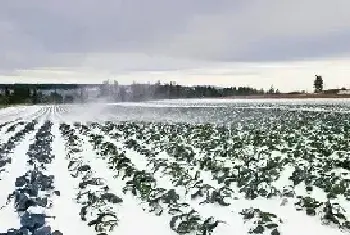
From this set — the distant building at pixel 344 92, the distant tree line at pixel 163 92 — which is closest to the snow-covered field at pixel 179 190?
the distant building at pixel 344 92

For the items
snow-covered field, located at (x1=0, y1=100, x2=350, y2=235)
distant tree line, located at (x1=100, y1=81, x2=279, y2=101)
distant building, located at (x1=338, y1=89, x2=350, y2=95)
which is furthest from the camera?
distant tree line, located at (x1=100, y1=81, x2=279, y2=101)

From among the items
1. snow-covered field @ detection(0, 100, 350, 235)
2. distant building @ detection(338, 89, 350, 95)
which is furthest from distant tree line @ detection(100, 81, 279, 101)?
snow-covered field @ detection(0, 100, 350, 235)

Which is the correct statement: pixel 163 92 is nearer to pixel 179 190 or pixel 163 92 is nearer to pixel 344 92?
pixel 344 92

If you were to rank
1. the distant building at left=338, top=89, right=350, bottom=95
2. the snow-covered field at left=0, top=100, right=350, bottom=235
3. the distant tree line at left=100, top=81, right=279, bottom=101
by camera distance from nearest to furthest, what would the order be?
the snow-covered field at left=0, top=100, right=350, bottom=235 → the distant building at left=338, top=89, right=350, bottom=95 → the distant tree line at left=100, top=81, right=279, bottom=101

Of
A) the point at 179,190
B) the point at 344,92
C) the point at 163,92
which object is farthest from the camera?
the point at 163,92

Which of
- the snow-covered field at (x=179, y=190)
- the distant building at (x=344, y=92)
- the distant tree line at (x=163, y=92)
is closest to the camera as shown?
the snow-covered field at (x=179, y=190)

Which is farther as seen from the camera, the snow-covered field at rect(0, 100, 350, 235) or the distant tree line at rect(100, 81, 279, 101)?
the distant tree line at rect(100, 81, 279, 101)

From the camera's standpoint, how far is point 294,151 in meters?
16.0

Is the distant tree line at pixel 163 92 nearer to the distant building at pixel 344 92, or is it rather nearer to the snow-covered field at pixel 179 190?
the distant building at pixel 344 92

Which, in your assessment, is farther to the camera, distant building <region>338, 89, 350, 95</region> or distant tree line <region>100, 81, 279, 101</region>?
distant tree line <region>100, 81, 279, 101</region>

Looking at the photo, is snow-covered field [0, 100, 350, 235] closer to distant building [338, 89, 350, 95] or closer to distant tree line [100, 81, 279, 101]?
distant building [338, 89, 350, 95]

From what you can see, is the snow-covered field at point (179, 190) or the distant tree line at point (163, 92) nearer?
the snow-covered field at point (179, 190)

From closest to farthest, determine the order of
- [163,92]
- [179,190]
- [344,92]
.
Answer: [179,190], [344,92], [163,92]

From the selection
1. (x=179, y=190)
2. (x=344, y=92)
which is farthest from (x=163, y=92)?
(x=179, y=190)
